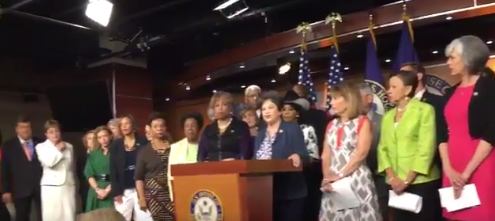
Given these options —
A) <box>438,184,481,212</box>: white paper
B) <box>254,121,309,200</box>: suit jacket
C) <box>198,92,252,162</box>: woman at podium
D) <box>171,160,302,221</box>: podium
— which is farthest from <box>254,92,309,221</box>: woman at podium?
<box>438,184,481,212</box>: white paper

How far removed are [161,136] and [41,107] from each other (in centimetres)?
457

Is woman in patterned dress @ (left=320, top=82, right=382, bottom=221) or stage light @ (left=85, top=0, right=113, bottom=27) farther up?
stage light @ (left=85, top=0, right=113, bottom=27)

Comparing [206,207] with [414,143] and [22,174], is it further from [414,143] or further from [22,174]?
[22,174]

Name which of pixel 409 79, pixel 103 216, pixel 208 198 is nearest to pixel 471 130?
pixel 409 79

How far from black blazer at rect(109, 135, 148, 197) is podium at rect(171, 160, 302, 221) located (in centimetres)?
188

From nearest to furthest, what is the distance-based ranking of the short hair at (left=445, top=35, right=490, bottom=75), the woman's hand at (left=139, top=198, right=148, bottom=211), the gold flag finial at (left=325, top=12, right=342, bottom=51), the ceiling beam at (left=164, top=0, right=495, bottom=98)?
the short hair at (left=445, top=35, right=490, bottom=75), the woman's hand at (left=139, top=198, right=148, bottom=211), the ceiling beam at (left=164, top=0, right=495, bottom=98), the gold flag finial at (left=325, top=12, right=342, bottom=51)

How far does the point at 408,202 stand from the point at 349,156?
39 cm

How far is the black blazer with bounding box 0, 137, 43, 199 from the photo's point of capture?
18.5 feet

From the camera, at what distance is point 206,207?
125 inches

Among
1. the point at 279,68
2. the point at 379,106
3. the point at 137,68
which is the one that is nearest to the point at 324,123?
the point at 379,106

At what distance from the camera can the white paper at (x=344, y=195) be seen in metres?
3.29

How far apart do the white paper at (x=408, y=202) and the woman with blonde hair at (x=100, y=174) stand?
287 cm

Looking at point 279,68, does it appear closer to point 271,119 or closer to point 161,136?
point 161,136

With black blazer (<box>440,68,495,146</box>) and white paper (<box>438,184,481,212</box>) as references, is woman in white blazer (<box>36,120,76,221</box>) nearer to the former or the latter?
white paper (<box>438,184,481,212</box>)
